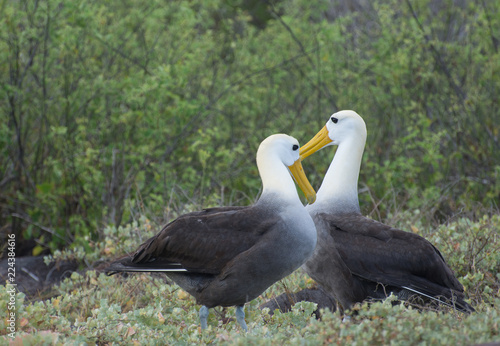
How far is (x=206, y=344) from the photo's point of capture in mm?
3713

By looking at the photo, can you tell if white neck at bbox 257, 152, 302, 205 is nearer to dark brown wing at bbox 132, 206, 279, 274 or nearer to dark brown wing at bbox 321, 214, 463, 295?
dark brown wing at bbox 132, 206, 279, 274

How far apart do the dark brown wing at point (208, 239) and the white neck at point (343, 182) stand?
810mm

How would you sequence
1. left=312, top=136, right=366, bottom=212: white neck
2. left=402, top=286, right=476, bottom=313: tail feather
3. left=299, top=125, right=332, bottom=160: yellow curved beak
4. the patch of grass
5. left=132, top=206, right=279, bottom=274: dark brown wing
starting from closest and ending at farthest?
the patch of grass, left=402, top=286, right=476, bottom=313: tail feather, left=132, top=206, right=279, bottom=274: dark brown wing, left=312, top=136, right=366, bottom=212: white neck, left=299, top=125, right=332, bottom=160: yellow curved beak

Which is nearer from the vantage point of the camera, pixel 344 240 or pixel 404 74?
pixel 344 240

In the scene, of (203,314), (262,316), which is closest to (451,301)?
(262,316)

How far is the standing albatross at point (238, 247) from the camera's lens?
404cm

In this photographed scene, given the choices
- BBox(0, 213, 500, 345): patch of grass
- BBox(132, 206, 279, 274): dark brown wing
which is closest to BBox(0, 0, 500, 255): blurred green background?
BBox(0, 213, 500, 345): patch of grass

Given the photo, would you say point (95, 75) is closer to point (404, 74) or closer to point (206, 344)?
point (404, 74)

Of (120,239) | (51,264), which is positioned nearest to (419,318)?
(120,239)

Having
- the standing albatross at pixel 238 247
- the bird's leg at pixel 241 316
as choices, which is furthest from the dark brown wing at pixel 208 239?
the bird's leg at pixel 241 316

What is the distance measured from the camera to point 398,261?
4.30m

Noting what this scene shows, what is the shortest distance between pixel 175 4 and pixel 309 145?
13.8 ft

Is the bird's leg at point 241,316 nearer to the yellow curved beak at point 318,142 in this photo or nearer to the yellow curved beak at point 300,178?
the yellow curved beak at point 300,178

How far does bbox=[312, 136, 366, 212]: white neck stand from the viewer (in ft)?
16.0
